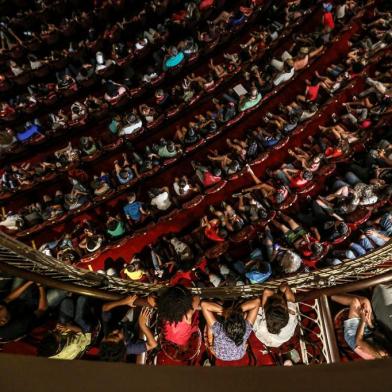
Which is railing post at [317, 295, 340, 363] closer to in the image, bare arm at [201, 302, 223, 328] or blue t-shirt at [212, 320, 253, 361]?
blue t-shirt at [212, 320, 253, 361]

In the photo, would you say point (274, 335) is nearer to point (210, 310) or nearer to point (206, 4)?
point (210, 310)

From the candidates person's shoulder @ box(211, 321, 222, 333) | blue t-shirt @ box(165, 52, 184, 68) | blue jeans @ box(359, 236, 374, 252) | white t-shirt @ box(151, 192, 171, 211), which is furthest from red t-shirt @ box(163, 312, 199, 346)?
blue t-shirt @ box(165, 52, 184, 68)

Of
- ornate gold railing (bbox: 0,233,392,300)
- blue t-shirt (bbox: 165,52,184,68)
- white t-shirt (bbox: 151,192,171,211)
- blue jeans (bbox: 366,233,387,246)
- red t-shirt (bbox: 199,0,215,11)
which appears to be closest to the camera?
ornate gold railing (bbox: 0,233,392,300)

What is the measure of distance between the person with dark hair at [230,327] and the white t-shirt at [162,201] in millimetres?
1334

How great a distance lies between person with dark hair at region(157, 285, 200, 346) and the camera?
1.66 meters

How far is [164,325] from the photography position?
66.6 inches

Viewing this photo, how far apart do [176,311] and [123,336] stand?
10.7 inches

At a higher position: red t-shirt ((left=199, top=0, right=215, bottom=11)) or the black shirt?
red t-shirt ((left=199, top=0, right=215, bottom=11))

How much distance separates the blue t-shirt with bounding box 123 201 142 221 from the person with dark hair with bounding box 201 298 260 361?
1388 millimetres

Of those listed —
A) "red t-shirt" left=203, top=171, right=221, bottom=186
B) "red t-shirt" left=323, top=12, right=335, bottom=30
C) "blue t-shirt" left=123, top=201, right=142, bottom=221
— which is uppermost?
"red t-shirt" left=323, top=12, right=335, bottom=30

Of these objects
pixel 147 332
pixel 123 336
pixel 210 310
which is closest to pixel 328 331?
pixel 210 310

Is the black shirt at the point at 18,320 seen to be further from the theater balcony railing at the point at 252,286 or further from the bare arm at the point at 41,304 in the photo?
the theater balcony railing at the point at 252,286

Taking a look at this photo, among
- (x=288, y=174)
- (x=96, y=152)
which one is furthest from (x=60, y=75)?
(x=288, y=174)

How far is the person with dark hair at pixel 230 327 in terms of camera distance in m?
1.70
